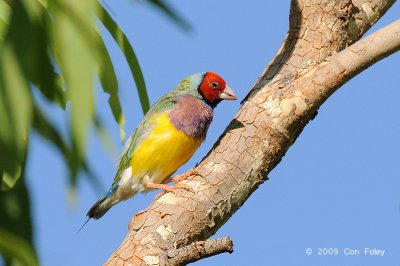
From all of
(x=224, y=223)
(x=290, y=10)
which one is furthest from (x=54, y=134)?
(x=290, y=10)

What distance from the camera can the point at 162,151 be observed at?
5.24m

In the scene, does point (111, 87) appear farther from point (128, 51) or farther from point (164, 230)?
point (164, 230)

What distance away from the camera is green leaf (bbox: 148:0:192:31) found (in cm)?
224

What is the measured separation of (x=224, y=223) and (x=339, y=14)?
1476mm

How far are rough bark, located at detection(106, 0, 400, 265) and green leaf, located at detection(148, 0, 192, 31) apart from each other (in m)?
1.60

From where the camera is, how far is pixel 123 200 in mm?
5586

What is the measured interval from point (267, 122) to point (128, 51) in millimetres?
1171

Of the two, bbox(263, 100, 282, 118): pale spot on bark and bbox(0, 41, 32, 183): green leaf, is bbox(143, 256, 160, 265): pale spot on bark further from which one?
bbox(0, 41, 32, 183): green leaf

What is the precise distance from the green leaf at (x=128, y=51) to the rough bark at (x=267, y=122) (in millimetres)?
716

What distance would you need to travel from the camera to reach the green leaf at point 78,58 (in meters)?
1.76

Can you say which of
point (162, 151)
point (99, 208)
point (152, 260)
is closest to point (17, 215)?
point (152, 260)

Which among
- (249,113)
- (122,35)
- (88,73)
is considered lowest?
(88,73)

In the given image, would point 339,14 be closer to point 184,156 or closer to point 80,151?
point 184,156

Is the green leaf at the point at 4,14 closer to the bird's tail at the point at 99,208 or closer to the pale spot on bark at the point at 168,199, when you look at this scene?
the pale spot on bark at the point at 168,199
